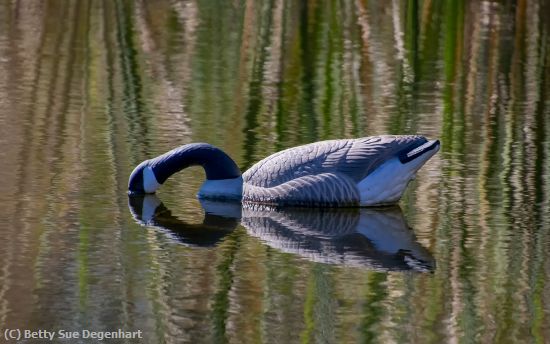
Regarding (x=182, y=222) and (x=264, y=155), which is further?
(x=264, y=155)

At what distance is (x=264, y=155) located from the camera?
12.6 metres

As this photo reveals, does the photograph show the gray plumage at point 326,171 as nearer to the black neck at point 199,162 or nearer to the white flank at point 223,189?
the white flank at point 223,189

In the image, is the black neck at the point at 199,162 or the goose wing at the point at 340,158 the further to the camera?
the black neck at the point at 199,162

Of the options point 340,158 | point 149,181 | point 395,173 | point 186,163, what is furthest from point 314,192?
point 149,181

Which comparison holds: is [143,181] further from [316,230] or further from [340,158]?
[316,230]

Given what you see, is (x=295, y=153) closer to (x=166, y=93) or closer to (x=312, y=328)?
(x=312, y=328)

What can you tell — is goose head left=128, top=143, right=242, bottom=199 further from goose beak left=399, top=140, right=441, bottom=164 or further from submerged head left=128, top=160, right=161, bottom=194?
goose beak left=399, top=140, right=441, bottom=164

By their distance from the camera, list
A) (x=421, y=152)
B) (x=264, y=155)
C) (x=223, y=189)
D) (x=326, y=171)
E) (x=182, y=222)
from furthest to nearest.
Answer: (x=264, y=155) < (x=223, y=189) < (x=326, y=171) < (x=421, y=152) < (x=182, y=222)

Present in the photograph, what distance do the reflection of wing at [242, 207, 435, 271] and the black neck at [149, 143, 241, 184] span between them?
1.39ft

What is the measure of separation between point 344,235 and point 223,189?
133cm

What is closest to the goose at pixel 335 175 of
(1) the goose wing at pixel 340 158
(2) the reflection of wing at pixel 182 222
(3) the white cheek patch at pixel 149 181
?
(1) the goose wing at pixel 340 158

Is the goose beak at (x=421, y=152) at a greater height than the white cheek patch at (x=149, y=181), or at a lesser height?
greater

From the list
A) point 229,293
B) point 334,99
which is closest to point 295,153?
point 229,293

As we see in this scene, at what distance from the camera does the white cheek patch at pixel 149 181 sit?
11344mm
